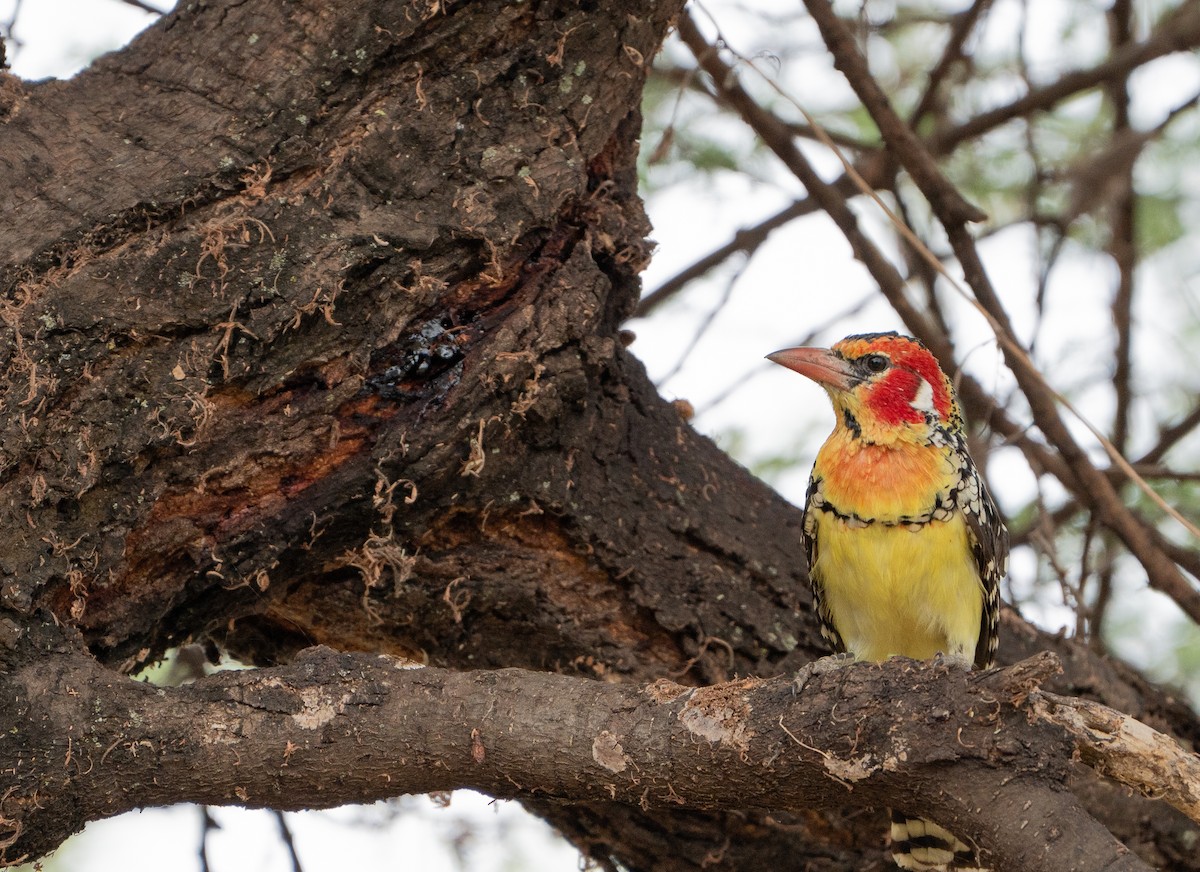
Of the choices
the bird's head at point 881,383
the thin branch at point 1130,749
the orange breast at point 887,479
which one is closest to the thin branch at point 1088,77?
the bird's head at point 881,383

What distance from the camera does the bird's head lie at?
373 centimetres

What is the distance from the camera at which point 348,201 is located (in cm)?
297

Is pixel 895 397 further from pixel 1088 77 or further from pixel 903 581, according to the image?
pixel 1088 77

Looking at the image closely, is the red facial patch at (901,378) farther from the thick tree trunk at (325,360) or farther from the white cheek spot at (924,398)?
the thick tree trunk at (325,360)

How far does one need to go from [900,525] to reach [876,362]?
543mm

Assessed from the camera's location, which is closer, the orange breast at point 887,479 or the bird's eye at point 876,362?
the orange breast at point 887,479

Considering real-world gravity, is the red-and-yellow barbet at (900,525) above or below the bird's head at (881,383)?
below

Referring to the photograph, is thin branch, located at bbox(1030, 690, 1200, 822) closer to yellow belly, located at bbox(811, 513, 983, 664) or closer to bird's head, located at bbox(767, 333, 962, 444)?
yellow belly, located at bbox(811, 513, 983, 664)

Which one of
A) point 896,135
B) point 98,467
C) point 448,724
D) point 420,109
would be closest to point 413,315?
point 420,109

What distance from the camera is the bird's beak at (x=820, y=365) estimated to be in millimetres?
3830

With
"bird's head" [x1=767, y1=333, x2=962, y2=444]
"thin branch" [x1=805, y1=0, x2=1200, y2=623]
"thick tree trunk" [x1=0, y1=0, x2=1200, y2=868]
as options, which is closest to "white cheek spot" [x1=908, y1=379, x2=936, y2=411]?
"bird's head" [x1=767, y1=333, x2=962, y2=444]

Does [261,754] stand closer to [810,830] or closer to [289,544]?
[289,544]

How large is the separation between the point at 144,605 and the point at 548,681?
1.00 m

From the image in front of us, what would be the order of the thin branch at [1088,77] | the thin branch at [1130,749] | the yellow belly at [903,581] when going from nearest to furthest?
the thin branch at [1130,749] < the yellow belly at [903,581] < the thin branch at [1088,77]
